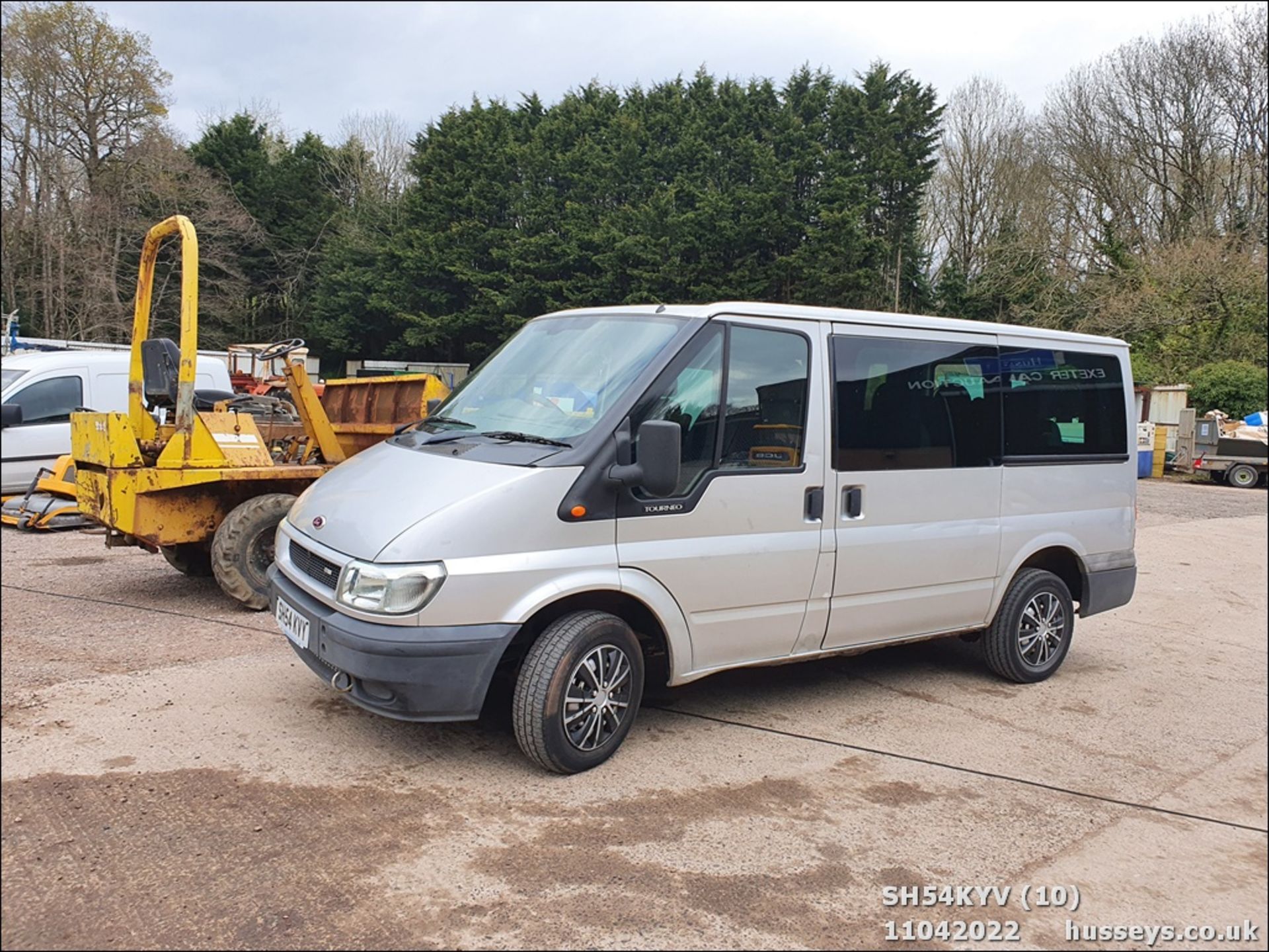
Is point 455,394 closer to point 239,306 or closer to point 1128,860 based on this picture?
point 1128,860

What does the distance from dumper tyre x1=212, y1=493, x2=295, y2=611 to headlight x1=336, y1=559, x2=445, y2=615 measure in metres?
3.29

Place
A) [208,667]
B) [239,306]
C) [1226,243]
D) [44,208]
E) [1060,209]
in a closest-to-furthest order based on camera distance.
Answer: [208,667] → [44,208] → [1226,243] → [1060,209] → [239,306]

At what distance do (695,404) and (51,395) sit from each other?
10.1 m

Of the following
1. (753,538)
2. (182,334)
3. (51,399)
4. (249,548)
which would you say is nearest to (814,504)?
(753,538)

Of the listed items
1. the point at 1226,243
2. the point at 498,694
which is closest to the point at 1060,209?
the point at 1226,243

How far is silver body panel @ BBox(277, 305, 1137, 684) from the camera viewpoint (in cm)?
399

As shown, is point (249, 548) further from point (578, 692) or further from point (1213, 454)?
point (1213, 454)

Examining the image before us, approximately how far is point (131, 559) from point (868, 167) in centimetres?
3209

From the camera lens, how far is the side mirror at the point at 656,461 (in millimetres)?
4051

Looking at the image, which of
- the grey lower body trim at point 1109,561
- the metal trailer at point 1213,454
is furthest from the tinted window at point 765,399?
the metal trailer at point 1213,454

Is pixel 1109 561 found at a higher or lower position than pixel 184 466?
lower

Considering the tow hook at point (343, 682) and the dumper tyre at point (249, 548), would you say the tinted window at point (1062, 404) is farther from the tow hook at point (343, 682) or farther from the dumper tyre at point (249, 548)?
the dumper tyre at point (249, 548)

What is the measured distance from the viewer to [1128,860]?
3713 mm

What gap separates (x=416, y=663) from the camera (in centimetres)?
385
